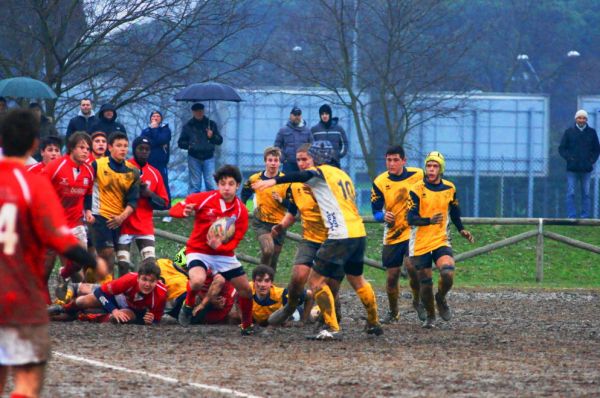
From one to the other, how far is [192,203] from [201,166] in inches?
315

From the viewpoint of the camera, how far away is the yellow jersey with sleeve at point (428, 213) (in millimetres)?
13406

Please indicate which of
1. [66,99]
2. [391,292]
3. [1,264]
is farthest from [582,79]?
[1,264]

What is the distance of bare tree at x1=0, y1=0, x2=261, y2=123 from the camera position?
22.0 meters

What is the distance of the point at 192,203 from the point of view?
12562mm

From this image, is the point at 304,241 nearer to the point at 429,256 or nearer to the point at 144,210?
the point at 429,256

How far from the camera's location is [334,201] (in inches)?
469

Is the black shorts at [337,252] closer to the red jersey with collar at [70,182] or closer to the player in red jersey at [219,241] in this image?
the player in red jersey at [219,241]

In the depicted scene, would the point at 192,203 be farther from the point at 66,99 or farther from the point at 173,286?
the point at 66,99

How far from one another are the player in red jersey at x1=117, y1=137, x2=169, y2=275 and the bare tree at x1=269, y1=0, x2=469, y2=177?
11.8 metres

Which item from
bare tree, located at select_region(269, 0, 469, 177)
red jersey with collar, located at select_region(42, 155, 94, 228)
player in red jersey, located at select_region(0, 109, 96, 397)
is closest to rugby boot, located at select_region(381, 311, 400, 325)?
red jersey with collar, located at select_region(42, 155, 94, 228)

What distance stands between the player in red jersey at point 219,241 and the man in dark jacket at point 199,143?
23.6 feet

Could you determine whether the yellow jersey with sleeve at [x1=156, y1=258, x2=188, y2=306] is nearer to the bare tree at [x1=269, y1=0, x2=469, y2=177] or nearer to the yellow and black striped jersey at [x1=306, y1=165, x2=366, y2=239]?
the yellow and black striped jersey at [x1=306, y1=165, x2=366, y2=239]

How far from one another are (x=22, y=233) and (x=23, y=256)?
4.7 inches

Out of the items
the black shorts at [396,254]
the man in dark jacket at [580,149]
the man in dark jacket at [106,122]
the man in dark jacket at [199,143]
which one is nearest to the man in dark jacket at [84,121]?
the man in dark jacket at [106,122]
